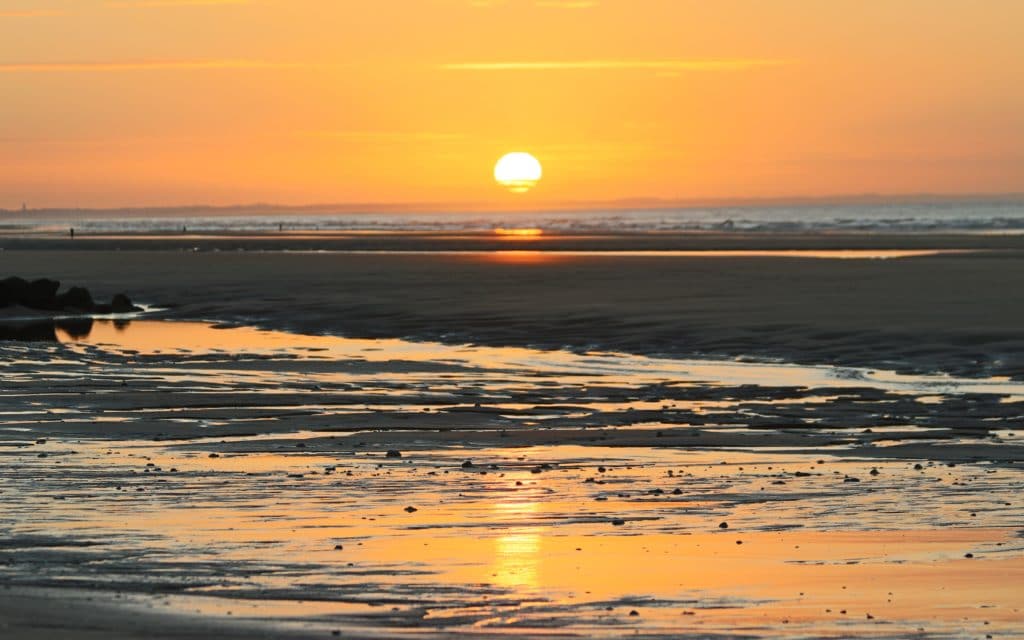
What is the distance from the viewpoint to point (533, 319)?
121 feet

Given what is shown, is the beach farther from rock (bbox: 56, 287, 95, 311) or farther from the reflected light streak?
rock (bbox: 56, 287, 95, 311)

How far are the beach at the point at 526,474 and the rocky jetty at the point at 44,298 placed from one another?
3.73m

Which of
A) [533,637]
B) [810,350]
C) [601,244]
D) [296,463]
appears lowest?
[533,637]

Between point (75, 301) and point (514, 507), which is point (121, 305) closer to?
point (75, 301)

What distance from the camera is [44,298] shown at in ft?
137

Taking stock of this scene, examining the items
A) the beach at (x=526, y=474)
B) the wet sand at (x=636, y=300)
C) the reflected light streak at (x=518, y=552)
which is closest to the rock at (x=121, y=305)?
the wet sand at (x=636, y=300)

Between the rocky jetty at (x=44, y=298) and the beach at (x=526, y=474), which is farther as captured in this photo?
the rocky jetty at (x=44, y=298)

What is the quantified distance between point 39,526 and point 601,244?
88664mm

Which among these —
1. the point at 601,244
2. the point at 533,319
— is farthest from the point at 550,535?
the point at 601,244

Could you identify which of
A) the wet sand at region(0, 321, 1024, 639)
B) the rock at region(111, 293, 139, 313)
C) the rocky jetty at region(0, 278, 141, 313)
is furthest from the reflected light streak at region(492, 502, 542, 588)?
the rock at region(111, 293, 139, 313)

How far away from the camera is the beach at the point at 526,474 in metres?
10.3

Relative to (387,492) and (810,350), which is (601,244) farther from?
(387,492)

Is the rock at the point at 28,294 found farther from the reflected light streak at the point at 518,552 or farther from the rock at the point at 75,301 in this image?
the reflected light streak at the point at 518,552

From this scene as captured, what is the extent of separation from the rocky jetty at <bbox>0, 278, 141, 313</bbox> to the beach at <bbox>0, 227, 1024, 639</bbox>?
373 centimetres
